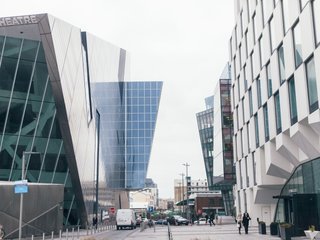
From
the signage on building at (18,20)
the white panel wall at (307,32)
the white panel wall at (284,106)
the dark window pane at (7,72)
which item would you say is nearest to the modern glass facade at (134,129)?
the dark window pane at (7,72)

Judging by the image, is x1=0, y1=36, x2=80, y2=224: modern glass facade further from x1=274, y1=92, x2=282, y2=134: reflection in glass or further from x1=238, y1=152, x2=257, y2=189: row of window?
x1=274, y1=92, x2=282, y2=134: reflection in glass

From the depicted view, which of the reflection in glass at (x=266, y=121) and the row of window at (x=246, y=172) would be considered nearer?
the reflection in glass at (x=266, y=121)

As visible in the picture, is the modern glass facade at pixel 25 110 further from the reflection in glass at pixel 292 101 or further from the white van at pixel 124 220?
the reflection in glass at pixel 292 101

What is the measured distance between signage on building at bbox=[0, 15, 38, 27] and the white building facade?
60.9 ft

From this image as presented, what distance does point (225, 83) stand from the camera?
72625 mm

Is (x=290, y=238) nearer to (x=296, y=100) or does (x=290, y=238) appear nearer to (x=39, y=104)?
(x=296, y=100)

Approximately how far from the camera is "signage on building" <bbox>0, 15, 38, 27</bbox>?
122ft

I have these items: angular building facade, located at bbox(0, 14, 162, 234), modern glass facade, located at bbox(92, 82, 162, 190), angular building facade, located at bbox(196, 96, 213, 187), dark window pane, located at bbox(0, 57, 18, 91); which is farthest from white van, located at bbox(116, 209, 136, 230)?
angular building facade, located at bbox(196, 96, 213, 187)

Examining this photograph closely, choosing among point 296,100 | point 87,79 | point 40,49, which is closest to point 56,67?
point 40,49

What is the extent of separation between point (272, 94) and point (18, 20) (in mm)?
20726

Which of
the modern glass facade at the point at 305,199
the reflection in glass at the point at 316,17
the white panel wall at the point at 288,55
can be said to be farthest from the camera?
the white panel wall at the point at 288,55

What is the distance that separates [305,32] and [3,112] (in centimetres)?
2740

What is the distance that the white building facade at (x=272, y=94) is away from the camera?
89.1ft

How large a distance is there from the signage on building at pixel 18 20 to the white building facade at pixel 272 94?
18561mm
